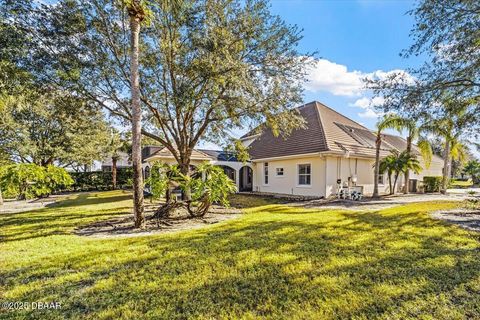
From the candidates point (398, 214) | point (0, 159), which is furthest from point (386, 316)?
point (0, 159)

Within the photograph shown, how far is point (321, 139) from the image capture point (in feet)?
52.7

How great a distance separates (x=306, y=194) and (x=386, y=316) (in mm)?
13998

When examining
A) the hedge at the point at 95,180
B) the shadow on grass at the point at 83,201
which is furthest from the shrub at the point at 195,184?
the hedge at the point at 95,180

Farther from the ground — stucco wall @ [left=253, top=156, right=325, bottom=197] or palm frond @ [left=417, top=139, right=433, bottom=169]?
palm frond @ [left=417, top=139, right=433, bottom=169]

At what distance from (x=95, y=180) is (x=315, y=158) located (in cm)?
2386

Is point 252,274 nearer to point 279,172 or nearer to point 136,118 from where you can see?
point 136,118

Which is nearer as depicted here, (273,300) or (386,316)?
(386,316)

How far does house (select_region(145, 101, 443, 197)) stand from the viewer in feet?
51.7

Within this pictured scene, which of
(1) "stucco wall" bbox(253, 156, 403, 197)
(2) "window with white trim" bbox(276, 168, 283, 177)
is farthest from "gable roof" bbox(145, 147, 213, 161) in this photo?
(2) "window with white trim" bbox(276, 168, 283, 177)

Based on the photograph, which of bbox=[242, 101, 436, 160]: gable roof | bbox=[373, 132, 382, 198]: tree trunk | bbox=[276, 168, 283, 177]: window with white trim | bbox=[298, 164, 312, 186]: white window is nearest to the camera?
bbox=[373, 132, 382, 198]: tree trunk

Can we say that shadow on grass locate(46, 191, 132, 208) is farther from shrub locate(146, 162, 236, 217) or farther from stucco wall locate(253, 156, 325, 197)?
stucco wall locate(253, 156, 325, 197)

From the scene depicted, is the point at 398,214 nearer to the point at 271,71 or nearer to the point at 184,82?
the point at 271,71

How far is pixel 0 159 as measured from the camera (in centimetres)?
1994

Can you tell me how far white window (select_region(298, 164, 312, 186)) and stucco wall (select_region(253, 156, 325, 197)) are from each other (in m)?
0.21
